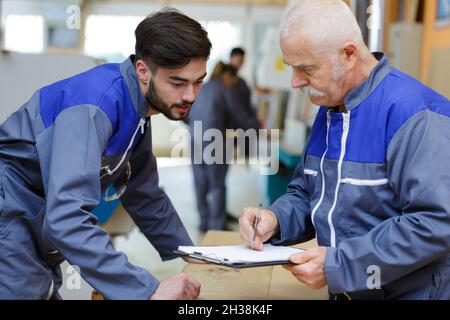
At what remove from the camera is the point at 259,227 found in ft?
5.28

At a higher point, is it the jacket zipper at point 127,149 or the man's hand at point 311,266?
the jacket zipper at point 127,149

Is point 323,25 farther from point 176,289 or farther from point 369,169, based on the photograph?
point 176,289

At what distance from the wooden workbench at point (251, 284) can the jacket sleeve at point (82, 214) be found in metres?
0.40

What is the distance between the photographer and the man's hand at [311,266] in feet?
4.50

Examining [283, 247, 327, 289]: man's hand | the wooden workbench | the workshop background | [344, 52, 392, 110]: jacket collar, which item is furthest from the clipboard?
the workshop background

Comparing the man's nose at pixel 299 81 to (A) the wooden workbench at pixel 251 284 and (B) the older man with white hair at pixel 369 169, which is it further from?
(A) the wooden workbench at pixel 251 284

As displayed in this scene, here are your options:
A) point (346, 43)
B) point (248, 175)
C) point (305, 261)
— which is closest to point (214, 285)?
point (305, 261)

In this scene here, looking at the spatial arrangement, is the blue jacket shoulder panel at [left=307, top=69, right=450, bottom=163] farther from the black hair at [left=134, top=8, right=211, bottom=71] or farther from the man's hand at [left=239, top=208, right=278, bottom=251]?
the black hair at [left=134, top=8, right=211, bottom=71]

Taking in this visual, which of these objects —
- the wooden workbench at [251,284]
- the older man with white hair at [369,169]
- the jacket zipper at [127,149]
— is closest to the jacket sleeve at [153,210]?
the wooden workbench at [251,284]

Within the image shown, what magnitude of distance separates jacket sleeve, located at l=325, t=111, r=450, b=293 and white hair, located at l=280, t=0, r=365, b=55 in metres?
0.24

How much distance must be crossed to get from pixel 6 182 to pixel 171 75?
0.50 metres

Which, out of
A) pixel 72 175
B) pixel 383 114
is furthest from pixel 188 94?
pixel 383 114
